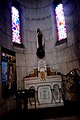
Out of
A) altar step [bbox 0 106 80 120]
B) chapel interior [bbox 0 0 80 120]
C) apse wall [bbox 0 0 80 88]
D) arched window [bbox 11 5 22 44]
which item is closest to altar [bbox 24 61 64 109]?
chapel interior [bbox 0 0 80 120]

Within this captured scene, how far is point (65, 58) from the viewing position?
27.0 ft

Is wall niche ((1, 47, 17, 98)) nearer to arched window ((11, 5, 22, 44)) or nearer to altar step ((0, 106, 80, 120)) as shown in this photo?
altar step ((0, 106, 80, 120))

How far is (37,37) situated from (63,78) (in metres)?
2.78

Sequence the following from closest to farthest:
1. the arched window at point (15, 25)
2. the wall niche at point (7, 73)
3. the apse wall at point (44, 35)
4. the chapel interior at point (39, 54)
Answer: the wall niche at point (7, 73), the chapel interior at point (39, 54), the apse wall at point (44, 35), the arched window at point (15, 25)

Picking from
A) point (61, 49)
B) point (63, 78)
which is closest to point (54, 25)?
point (61, 49)

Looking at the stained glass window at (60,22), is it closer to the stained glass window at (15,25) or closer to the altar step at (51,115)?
the stained glass window at (15,25)

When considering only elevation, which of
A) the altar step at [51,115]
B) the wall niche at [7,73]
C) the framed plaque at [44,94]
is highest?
the wall niche at [7,73]

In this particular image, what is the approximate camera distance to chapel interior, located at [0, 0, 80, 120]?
21.4 ft

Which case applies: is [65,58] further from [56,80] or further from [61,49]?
[56,80]

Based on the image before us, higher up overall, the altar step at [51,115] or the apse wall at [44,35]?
the apse wall at [44,35]

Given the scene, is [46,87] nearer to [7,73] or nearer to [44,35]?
[7,73]

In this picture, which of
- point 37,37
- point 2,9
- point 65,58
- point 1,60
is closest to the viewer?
point 1,60

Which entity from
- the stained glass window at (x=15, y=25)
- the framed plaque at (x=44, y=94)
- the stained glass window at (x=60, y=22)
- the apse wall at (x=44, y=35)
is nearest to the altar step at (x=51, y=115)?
the framed plaque at (x=44, y=94)

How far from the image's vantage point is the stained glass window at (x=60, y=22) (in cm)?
→ 887
